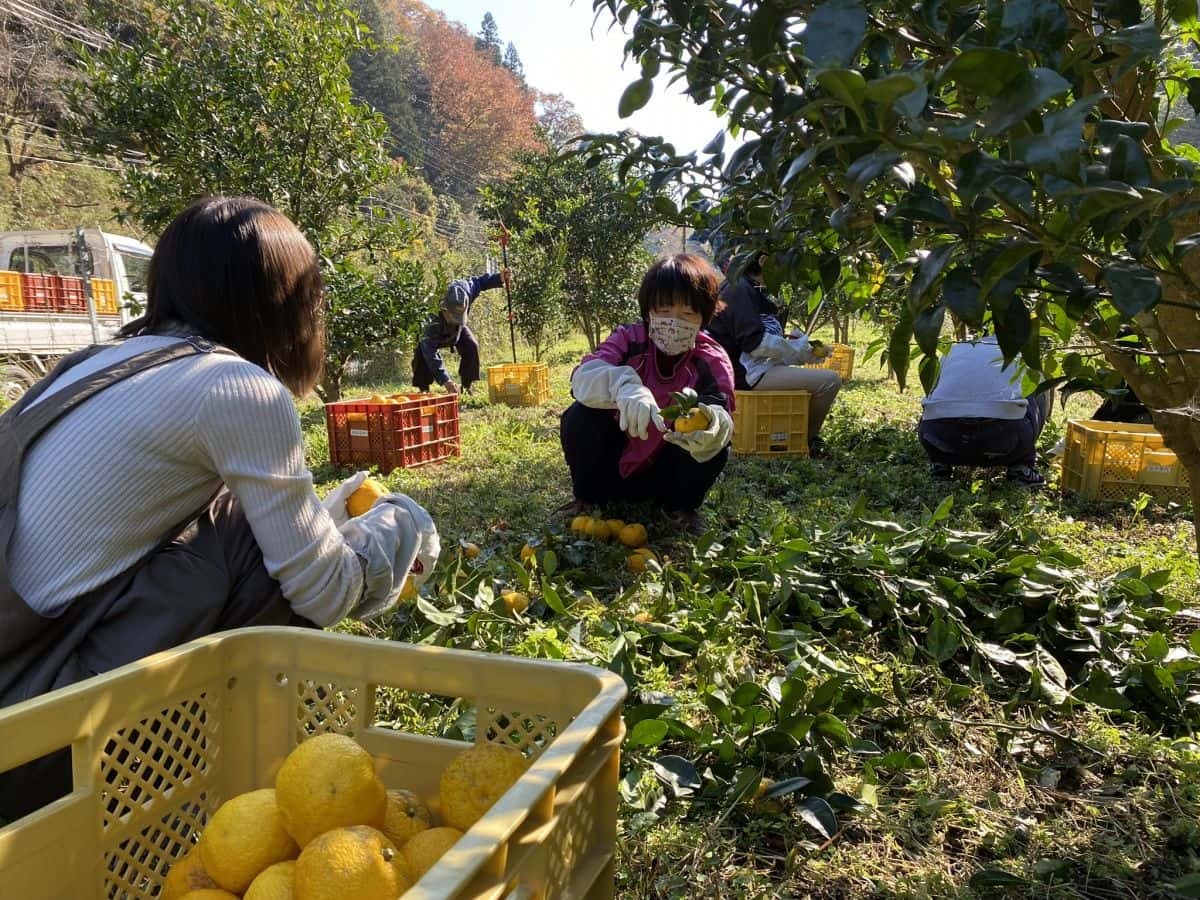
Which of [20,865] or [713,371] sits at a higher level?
[713,371]

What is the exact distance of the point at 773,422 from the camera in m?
5.12

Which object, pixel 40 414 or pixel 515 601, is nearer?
pixel 40 414

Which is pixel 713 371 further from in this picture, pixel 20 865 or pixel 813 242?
pixel 20 865

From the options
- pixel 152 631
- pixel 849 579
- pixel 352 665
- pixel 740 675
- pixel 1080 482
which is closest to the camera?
pixel 352 665

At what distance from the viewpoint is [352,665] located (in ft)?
3.30

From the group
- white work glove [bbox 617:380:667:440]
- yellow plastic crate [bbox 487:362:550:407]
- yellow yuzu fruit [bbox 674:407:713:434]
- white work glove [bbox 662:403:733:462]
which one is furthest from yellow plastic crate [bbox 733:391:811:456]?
yellow plastic crate [bbox 487:362:550:407]

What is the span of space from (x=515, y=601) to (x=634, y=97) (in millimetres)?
1498

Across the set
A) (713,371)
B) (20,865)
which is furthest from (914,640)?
(20,865)

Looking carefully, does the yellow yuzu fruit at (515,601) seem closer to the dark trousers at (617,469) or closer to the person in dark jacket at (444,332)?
the dark trousers at (617,469)

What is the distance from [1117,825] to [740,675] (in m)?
0.80

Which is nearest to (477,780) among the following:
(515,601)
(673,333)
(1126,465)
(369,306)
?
(515,601)

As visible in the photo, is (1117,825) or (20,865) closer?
(20,865)

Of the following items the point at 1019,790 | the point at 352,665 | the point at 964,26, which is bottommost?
the point at 1019,790

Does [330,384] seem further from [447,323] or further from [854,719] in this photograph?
[854,719]
